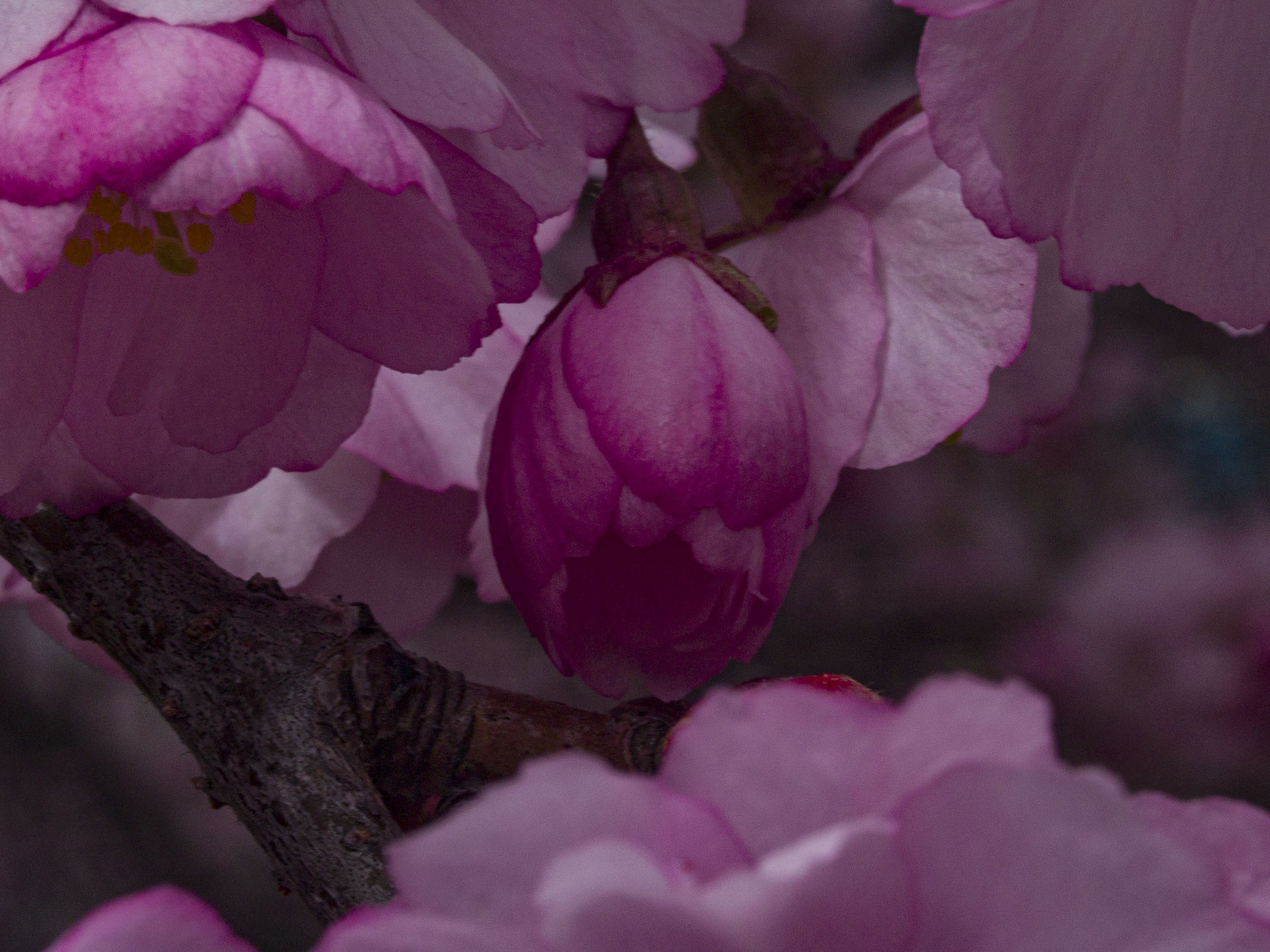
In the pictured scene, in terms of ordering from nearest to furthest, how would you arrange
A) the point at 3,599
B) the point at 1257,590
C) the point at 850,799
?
1. the point at 850,799
2. the point at 3,599
3. the point at 1257,590

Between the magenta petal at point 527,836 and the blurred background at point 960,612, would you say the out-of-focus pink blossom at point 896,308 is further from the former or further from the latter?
the blurred background at point 960,612

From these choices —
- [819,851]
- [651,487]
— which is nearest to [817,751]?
[819,851]

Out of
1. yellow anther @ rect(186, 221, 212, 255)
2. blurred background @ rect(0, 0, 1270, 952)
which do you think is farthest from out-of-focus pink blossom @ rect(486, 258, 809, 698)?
blurred background @ rect(0, 0, 1270, 952)

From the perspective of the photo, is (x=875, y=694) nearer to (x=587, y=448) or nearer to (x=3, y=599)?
(x=587, y=448)

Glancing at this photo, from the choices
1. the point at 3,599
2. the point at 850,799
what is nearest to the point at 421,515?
the point at 3,599

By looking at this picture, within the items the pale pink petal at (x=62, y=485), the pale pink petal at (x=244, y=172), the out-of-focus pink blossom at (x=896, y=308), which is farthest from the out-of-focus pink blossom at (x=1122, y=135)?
the pale pink petal at (x=62, y=485)

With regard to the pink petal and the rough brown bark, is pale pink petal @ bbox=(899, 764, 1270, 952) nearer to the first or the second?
the pink petal

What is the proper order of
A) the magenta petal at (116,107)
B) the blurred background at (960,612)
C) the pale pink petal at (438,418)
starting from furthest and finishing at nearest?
1. the blurred background at (960,612)
2. the pale pink petal at (438,418)
3. the magenta petal at (116,107)
